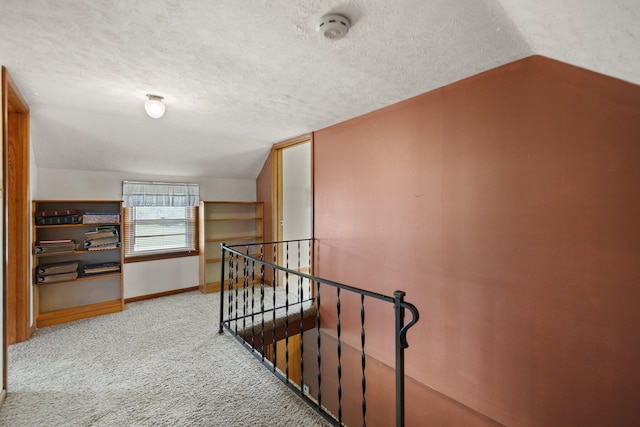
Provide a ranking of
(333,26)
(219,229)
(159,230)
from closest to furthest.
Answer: (333,26), (159,230), (219,229)

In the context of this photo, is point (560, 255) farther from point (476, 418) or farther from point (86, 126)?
point (86, 126)

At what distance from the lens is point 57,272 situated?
3240 mm

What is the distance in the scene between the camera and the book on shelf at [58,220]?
10.2ft

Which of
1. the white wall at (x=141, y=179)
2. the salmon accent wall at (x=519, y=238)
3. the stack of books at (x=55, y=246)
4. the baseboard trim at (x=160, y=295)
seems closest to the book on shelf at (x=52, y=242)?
the stack of books at (x=55, y=246)

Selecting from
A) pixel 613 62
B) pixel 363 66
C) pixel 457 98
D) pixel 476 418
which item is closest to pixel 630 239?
pixel 613 62

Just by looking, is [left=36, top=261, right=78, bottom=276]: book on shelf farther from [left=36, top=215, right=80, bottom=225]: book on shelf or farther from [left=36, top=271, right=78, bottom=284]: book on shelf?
[left=36, top=215, right=80, bottom=225]: book on shelf

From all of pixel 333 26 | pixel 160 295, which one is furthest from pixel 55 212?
pixel 333 26

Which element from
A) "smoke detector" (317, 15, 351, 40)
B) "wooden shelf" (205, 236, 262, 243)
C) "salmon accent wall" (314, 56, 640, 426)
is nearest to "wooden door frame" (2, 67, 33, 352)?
"wooden shelf" (205, 236, 262, 243)

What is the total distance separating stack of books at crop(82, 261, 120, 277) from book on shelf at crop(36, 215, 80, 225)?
56 centimetres

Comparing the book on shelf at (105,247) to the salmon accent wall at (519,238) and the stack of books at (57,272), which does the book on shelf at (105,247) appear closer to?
the stack of books at (57,272)

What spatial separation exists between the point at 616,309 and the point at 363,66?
6.88 feet

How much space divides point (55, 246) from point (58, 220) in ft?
0.97

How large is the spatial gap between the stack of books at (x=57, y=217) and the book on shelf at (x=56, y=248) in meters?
0.26

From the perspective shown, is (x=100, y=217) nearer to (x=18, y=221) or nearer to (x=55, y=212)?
(x=55, y=212)
